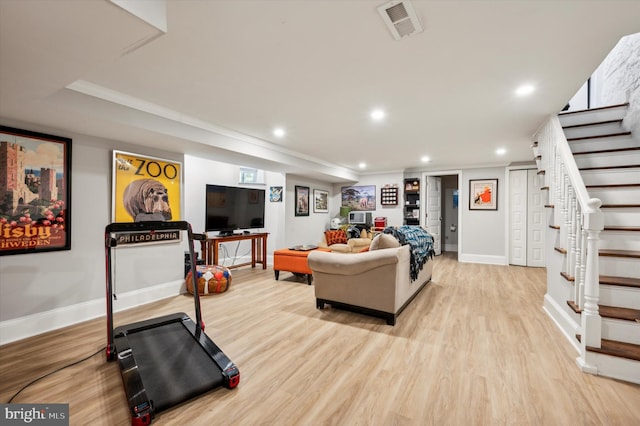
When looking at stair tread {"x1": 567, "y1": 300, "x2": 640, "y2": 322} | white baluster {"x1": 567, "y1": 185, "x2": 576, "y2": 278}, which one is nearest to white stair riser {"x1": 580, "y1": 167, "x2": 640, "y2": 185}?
white baluster {"x1": 567, "y1": 185, "x2": 576, "y2": 278}

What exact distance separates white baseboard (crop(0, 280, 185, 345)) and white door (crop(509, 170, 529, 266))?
6792 mm

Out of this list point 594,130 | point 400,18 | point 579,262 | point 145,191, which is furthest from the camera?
point 145,191

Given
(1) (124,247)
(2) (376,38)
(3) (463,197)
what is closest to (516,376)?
(2) (376,38)

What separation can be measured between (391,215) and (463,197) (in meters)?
1.82

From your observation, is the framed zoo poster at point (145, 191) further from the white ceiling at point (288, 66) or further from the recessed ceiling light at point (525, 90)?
the recessed ceiling light at point (525, 90)

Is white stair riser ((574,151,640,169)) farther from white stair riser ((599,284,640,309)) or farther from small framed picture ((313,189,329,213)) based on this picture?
small framed picture ((313,189,329,213))

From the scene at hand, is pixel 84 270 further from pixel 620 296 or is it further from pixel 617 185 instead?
pixel 617 185

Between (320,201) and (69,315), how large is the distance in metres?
5.85

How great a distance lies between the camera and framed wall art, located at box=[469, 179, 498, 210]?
6273 mm

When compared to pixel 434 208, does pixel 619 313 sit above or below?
below

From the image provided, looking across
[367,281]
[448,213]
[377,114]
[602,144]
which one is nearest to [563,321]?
[367,281]

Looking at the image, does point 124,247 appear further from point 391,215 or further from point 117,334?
point 391,215

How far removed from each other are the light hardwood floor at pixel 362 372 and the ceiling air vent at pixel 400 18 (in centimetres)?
234

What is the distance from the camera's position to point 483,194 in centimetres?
640
